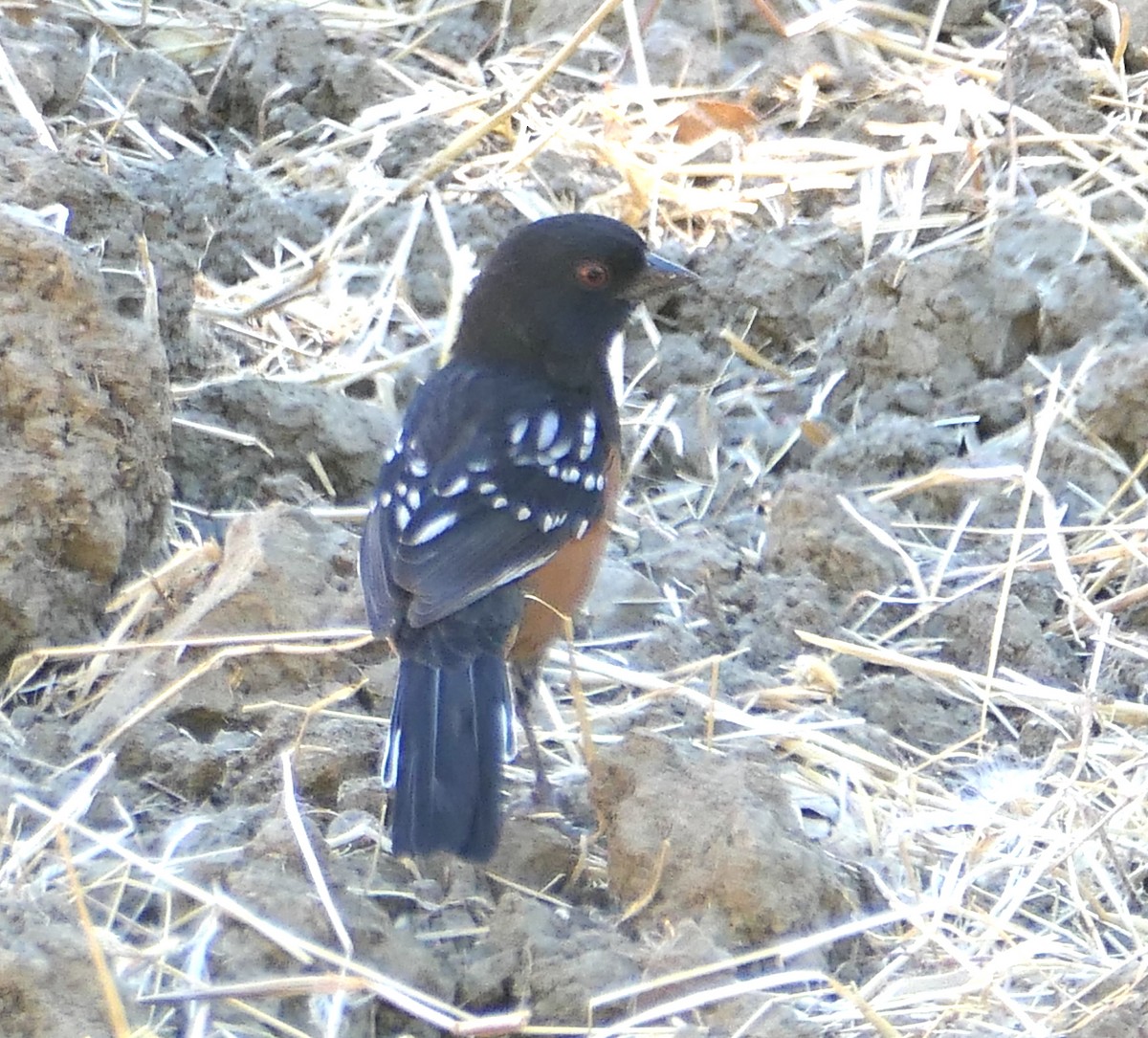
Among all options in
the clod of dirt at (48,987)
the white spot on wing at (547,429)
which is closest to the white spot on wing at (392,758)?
the clod of dirt at (48,987)

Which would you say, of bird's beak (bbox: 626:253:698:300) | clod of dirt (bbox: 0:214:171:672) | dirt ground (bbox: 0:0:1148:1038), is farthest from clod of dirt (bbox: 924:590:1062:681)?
clod of dirt (bbox: 0:214:171:672)

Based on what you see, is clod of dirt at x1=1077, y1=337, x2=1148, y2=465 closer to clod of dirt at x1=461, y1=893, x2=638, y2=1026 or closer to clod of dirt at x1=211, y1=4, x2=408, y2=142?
clod of dirt at x1=461, y1=893, x2=638, y2=1026

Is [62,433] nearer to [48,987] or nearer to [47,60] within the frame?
[48,987]

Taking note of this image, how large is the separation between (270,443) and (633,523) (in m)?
0.82

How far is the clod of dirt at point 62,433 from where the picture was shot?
127 inches

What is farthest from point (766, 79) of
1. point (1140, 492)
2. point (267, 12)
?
point (1140, 492)

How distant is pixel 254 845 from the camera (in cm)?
255

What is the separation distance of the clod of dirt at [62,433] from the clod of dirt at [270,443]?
16.8 inches

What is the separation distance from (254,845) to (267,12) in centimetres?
334

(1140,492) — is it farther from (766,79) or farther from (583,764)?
(766,79)

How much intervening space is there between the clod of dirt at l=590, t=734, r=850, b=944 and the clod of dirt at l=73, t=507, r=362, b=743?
696 mm

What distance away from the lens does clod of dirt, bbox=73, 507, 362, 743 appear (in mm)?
3094

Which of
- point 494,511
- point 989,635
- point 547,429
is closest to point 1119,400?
point 989,635

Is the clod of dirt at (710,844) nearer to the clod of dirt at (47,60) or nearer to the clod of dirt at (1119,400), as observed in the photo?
the clod of dirt at (1119,400)
